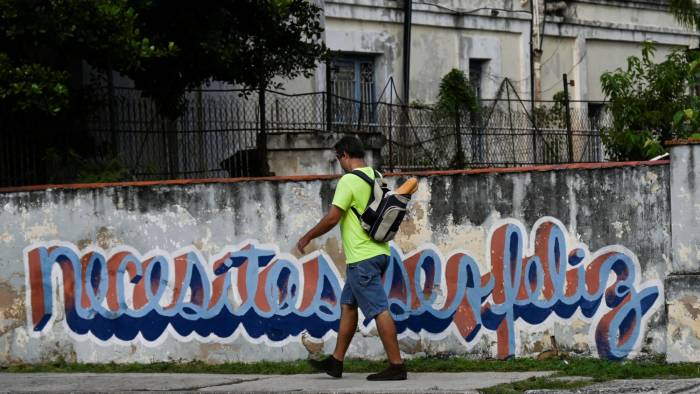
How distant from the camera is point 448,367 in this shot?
1062cm

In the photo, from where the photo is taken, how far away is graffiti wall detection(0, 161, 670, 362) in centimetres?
1049

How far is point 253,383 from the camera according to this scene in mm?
9914

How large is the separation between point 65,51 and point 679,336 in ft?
23.0

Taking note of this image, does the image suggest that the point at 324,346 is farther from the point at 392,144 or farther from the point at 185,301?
the point at 392,144

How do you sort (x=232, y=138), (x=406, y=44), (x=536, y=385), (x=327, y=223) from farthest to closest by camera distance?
1. (x=406, y=44)
2. (x=232, y=138)
3. (x=327, y=223)
4. (x=536, y=385)

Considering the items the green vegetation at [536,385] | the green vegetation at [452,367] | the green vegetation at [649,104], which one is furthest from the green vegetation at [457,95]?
the green vegetation at [536,385]

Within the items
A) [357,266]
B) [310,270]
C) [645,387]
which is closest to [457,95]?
[310,270]

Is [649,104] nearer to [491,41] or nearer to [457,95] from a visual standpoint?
[457,95]

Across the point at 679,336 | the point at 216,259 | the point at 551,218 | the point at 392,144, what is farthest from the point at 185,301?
the point at 392,144

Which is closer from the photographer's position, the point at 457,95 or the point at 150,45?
the point at 150,45

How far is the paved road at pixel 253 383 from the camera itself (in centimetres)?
932

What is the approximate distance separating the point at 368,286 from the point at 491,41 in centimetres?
1668

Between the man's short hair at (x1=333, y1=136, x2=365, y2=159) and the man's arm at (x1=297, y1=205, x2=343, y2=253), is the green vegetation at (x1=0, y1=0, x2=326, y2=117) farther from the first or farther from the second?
the man's arm at (x1=297, y1=205, x2=343, y2=253)

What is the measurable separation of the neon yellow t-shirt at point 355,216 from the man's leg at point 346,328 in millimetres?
348
